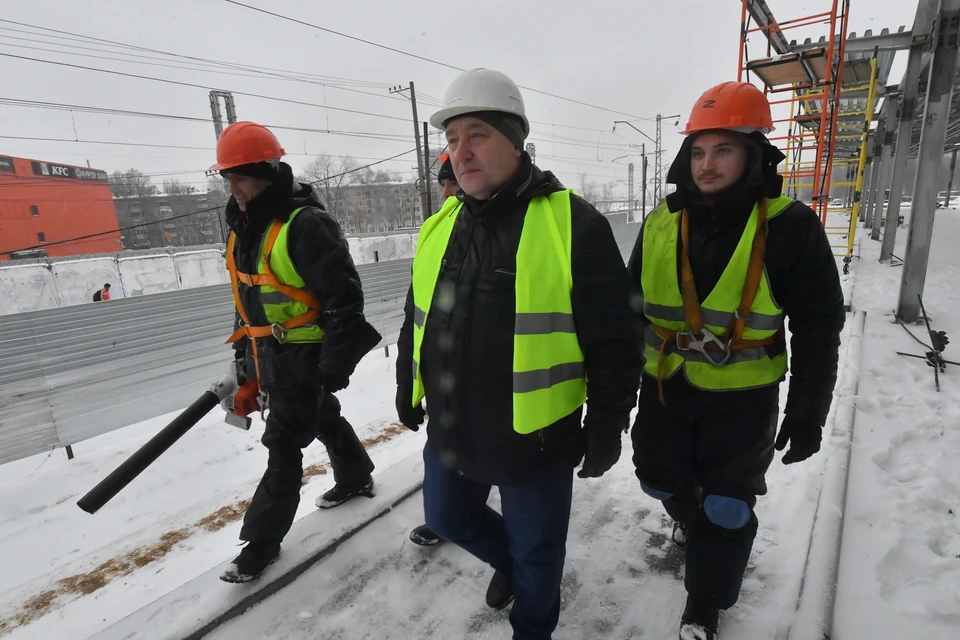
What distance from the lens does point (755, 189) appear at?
1.74 meters

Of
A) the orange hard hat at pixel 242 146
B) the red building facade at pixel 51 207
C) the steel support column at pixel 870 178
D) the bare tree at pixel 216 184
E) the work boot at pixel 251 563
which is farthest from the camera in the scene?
the red building facade at pixel 51 207

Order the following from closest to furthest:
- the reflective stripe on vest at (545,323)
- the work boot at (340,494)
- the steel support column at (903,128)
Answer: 1. the reflective stripe on vest at (545,323)
2. the work boot at (340,494)
3. the steel support column at (903,128)

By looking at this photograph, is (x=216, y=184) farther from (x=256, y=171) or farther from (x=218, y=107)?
(x=256, y=171)

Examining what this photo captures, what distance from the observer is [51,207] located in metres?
32.2

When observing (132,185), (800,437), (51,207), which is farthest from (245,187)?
(132,185)

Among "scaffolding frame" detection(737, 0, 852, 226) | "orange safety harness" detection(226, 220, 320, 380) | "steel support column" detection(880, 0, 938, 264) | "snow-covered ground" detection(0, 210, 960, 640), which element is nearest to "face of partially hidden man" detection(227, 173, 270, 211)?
"orange safety harness" detection(226, 220, 320, 380)

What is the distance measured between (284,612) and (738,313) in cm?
215

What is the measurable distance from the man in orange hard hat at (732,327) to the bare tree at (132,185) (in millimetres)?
58227

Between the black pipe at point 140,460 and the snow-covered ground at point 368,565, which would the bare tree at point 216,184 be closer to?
the snow-covered ground at point 368,565

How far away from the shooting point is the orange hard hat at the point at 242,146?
227 centimetres

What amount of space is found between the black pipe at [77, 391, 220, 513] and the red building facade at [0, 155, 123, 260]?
111 feet

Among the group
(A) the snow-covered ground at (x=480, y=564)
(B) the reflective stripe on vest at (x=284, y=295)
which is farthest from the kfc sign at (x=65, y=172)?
(B) the reflective stripe on vest at (x=284, y=295)

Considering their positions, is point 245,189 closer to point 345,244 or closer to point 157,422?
point 345,244

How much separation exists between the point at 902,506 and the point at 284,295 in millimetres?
3287
